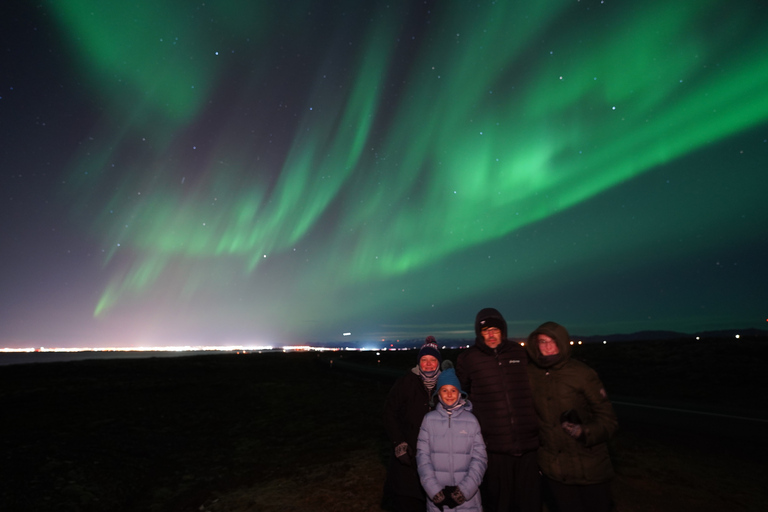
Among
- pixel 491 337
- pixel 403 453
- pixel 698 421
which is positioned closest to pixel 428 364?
pixel 491 337

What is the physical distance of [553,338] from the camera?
4.11m

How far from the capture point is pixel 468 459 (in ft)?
13.2

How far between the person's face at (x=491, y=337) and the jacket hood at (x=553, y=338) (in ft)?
1.02

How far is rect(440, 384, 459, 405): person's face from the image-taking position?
4.12m

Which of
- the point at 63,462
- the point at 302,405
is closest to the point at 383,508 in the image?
the point at 63,462

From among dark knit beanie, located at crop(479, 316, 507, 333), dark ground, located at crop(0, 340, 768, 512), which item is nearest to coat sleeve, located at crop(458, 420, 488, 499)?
dark knit beanie, located at crop(479, 316, 507, 333)

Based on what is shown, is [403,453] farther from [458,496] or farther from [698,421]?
[698,421]

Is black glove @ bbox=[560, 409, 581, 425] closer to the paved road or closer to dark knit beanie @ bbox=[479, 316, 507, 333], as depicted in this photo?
dark knit beanie @ bbox=[479, 316, 507, 333]

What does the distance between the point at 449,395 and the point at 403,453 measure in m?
0.81

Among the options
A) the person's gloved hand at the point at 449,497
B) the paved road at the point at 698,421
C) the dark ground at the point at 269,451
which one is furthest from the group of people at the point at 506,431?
the paved road at the point at 698,421

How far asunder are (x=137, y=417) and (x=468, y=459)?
61.3 feet

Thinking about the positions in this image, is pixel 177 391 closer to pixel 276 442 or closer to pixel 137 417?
pixel 137 417

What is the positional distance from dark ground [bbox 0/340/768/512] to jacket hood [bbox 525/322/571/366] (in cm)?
91

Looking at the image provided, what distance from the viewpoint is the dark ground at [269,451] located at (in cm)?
770
